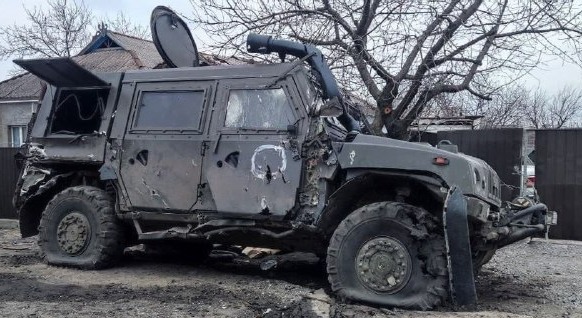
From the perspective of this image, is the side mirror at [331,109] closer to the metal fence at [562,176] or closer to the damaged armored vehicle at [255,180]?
the damaged armored vehicle at [255,180]

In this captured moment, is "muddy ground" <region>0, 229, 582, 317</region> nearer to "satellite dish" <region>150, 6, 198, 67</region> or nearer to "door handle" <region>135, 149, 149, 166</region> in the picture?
"door handle" <region>135, 149, 149, 166</region>

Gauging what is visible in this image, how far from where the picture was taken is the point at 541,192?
33.7 feet

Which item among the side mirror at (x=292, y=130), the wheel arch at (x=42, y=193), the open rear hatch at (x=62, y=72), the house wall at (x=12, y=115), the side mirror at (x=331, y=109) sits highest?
the house wall at (x=12, y=115)

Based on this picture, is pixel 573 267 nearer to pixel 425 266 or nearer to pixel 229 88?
pixel 425 266

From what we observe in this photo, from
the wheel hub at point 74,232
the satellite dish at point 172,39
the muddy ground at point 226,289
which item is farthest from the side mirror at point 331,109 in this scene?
the wheel hub at point 74,232

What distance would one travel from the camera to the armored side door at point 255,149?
20.8 feet

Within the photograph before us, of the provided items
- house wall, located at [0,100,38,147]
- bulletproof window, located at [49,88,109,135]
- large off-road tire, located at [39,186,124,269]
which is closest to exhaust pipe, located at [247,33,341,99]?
bulletproof window, located at [49,88,109,135]

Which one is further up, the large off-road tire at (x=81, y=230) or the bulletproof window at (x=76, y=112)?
the bulletproof window at (x=76, y=112)

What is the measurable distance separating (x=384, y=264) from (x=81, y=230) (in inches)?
150

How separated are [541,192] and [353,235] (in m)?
5.69

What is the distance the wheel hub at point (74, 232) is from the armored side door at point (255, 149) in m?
Result: 1.82

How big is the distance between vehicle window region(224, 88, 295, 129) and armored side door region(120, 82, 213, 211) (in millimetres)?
339

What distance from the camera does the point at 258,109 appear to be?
6.68 m

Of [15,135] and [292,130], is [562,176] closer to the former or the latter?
[292,130]
